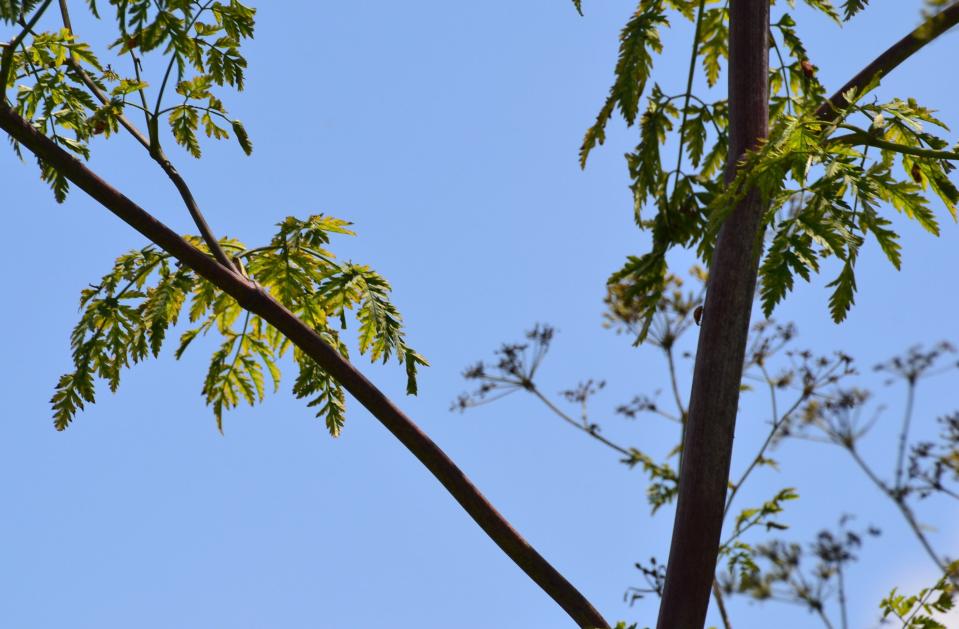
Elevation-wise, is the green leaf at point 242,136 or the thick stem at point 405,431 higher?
the green leaf at point 242,136

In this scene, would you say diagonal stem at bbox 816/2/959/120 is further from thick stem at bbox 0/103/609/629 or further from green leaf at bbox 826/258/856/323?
thick stem at bbox 0/103/609/629

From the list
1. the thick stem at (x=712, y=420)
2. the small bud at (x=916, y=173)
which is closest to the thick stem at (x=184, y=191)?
the thick stem at (x=712, y=420)

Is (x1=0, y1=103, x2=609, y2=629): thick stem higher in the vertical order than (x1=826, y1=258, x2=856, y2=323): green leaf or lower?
lower

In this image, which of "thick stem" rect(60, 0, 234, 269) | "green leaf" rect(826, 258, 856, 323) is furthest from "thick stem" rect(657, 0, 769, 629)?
"thick stem" rect(60, 0, 234, 269)

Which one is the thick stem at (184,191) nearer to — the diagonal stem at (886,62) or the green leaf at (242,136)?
the green leaf at (242,136)

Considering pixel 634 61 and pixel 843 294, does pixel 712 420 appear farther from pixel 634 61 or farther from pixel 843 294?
pixel 634 61

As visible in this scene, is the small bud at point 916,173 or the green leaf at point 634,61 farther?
the green leaf at point 634,61

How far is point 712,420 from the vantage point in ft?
8.71

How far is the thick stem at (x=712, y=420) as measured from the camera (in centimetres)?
260

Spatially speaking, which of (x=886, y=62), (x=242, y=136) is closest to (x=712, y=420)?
(x=886, y=62)

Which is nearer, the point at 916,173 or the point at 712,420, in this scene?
the point at 916,173

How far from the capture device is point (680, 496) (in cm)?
267

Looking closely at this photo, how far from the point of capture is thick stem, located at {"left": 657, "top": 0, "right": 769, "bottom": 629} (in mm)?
2598

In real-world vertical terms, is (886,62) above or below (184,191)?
above
